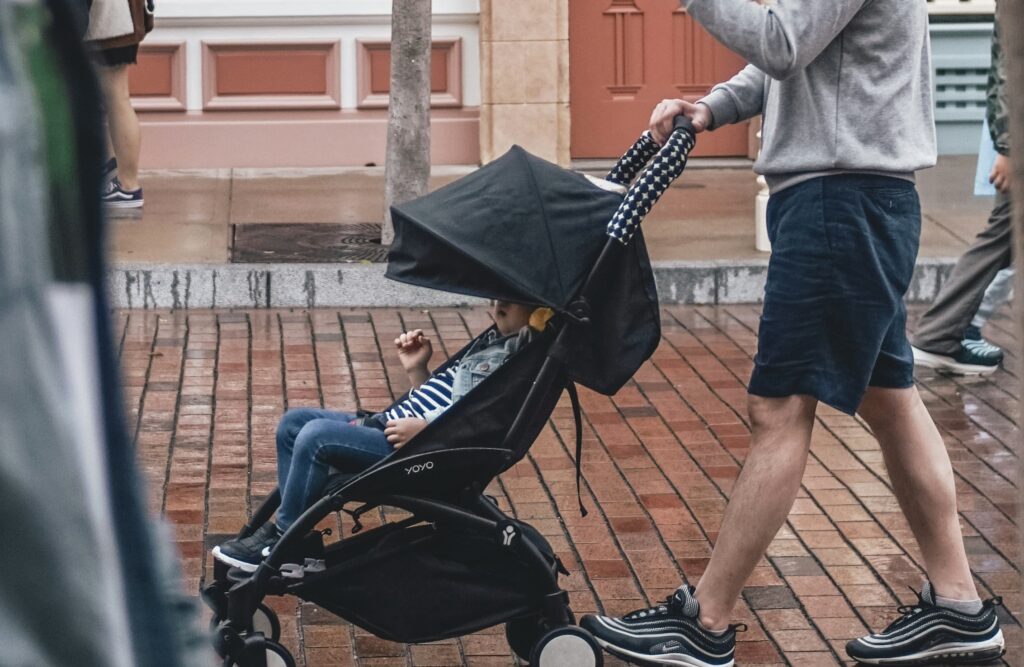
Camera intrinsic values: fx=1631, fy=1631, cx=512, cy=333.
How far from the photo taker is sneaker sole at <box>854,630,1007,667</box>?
4.01 metres

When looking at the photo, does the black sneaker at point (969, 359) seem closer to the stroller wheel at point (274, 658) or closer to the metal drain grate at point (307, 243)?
the metal drain grate at point (307, 243)

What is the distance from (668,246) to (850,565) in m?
4.50

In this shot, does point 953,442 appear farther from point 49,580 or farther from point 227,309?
point 49,580

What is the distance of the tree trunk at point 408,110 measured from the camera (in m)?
8.71

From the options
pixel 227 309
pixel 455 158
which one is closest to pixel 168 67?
pixel 455 158

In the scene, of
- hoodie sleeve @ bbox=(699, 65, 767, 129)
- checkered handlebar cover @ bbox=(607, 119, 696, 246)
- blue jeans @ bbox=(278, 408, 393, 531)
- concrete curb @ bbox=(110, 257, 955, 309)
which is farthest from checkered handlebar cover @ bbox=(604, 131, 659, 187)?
concrete curb @ bbox=(110, 257, 955, 309)

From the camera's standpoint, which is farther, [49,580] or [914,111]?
[914,111]

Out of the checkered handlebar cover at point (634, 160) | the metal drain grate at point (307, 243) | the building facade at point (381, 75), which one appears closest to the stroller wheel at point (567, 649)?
the checkered handlebar cover at point (634, 160)

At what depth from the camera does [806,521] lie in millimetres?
5070

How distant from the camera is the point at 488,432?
3691 mm

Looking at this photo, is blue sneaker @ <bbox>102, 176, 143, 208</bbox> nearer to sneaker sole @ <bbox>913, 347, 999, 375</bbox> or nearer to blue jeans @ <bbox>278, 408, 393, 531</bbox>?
sneaker sole @ <bbox>913, 347, 999, 375</bbox>

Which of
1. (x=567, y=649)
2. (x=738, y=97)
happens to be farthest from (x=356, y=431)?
(x=738, y=97)

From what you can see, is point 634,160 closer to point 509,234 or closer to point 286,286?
point 509,234

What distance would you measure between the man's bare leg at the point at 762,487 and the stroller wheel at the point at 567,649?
1.23ft
